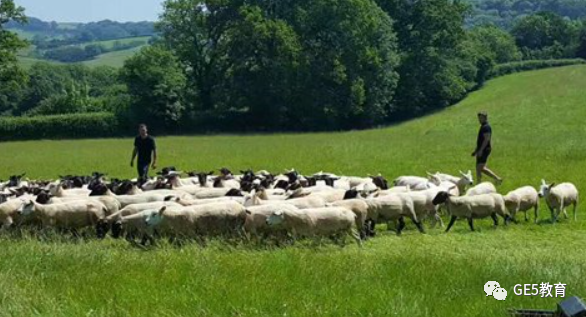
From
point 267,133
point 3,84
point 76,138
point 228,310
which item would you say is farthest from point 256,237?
point 76,138

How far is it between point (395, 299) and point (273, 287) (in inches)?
61.7

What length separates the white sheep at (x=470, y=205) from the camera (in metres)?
15.2

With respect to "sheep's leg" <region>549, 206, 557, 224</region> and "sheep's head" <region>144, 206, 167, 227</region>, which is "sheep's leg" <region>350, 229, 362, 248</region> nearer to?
"sheep's head" <region>144, 206, 167, 227</region>

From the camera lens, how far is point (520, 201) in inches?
637

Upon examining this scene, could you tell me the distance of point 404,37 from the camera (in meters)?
82.4

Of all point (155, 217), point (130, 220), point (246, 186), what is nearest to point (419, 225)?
point (246, 186)

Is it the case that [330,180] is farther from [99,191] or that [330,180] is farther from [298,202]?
Answer: [99,191]

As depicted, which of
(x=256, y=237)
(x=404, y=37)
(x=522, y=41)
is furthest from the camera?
(x=522, y=41)

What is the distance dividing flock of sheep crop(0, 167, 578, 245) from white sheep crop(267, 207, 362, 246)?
0.7 inches

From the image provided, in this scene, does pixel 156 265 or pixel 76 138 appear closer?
pixel 156 265

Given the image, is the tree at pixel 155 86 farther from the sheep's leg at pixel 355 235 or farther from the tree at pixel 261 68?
the sheep's leg at pixel 355 235

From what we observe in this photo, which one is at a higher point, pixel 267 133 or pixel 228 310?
pixel 228 310

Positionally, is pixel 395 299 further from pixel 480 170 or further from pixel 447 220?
pixel 480 170

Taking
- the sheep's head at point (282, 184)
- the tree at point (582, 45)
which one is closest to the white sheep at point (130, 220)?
the sheep's head at point (282, 184)
